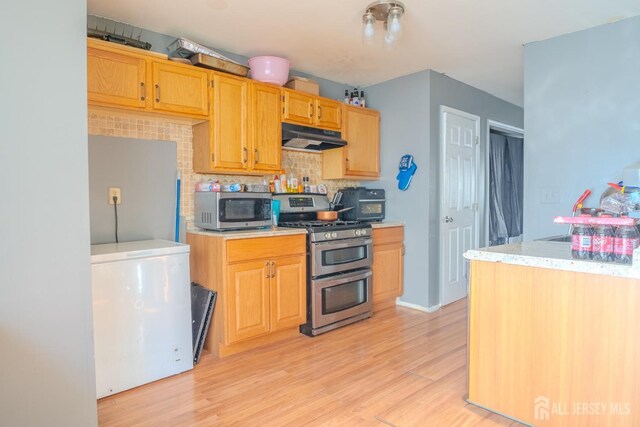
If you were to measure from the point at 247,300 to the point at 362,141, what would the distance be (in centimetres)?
206

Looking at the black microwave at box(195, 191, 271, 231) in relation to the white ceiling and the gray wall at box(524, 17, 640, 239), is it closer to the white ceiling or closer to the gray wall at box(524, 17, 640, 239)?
the white ceiling

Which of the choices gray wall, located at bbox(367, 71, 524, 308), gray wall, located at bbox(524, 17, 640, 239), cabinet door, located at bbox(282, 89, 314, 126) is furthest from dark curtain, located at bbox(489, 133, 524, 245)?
cabinet door, located at bbox(282, 89, 314, 126)

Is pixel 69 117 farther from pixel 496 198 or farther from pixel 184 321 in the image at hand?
pixel 496 198

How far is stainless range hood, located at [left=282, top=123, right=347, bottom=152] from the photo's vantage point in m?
3.32

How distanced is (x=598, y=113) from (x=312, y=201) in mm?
2369

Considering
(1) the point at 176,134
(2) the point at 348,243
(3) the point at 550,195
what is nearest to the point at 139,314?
(1) the point at 176,134

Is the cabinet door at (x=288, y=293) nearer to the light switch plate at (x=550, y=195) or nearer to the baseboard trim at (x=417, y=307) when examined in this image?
the baseboard trim at (x=417, y=307)

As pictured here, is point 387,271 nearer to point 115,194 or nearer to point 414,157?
point 414,157

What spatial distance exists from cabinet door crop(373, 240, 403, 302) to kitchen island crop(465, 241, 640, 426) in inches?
67.5

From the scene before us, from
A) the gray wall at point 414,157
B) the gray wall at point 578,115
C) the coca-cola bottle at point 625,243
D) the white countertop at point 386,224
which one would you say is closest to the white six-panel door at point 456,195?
the gray wall at point 414,157

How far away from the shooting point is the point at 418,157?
382 cm

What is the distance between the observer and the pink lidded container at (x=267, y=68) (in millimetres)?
3195

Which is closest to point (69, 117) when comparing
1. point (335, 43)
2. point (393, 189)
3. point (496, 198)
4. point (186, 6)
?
point (186, 6)

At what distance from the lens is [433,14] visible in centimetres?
259
